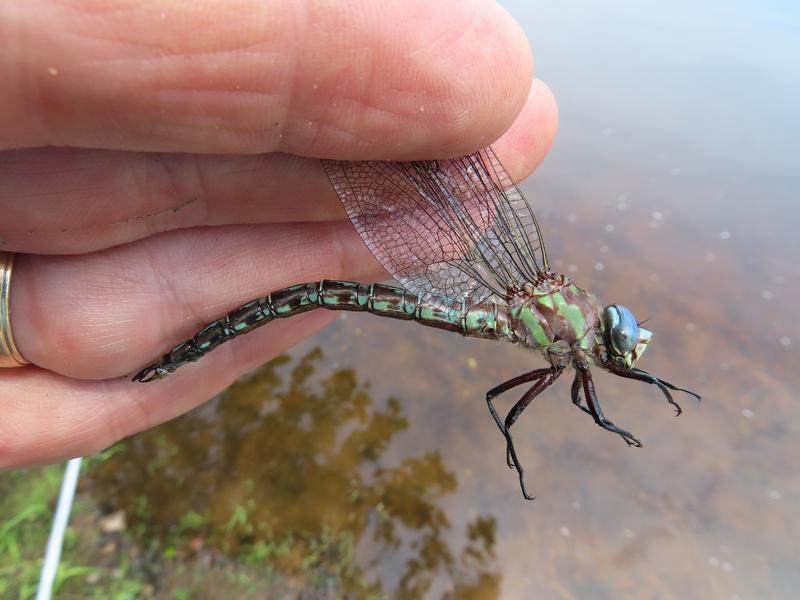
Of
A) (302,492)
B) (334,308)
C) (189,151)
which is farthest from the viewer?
(302,492)

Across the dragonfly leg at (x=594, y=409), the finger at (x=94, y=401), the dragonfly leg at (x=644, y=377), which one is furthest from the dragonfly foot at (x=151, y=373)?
the dragonfly leg at (x=644, y=377)

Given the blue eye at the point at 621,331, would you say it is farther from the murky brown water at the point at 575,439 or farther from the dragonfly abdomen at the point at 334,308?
the murky brown water at the point at 575,439

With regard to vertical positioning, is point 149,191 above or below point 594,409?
above

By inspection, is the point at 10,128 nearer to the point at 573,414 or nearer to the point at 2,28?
the point at 2,28

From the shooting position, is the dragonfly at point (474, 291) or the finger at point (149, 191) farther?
the dragonfly at point (474, 291)

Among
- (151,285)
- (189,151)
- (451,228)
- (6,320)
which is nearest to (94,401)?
(6,320)

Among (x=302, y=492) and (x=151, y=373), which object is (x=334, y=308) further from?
(x=302, y=492)
